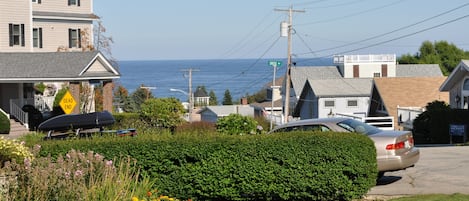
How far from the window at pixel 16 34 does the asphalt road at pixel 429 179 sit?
2936 cm

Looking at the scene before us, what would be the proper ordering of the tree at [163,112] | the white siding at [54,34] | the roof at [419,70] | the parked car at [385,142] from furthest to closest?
1. the roof at [419,70]
2. the white siding at [54,34]
3. the tree at [163,112]
4. the parked car at [385,142]

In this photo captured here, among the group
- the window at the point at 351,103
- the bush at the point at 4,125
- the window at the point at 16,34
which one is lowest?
the bush at the point at 4,125

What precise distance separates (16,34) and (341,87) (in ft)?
119

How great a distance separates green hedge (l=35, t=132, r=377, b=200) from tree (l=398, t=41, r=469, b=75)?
336ft

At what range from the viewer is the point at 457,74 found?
44.2m

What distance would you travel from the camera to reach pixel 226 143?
14336mm

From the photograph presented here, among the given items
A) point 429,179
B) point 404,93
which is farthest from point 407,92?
point 429,179

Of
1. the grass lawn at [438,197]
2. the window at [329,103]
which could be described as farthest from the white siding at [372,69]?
the grass lawn at [438,197]

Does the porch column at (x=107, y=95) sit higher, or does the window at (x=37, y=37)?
the window at (x=37, y=37)

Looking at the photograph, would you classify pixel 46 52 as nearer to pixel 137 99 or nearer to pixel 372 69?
pixel 137 99

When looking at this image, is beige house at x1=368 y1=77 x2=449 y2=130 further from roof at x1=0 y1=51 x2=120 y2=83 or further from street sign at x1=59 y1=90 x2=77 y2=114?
street sign at x1=59 y1=90 x2=77 y2=114

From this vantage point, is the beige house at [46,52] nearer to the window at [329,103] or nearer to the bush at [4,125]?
the bush at [4,125]

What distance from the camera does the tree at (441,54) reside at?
376 ft

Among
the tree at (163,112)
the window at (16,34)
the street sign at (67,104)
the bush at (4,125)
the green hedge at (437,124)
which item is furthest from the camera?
the window at (16,34)
